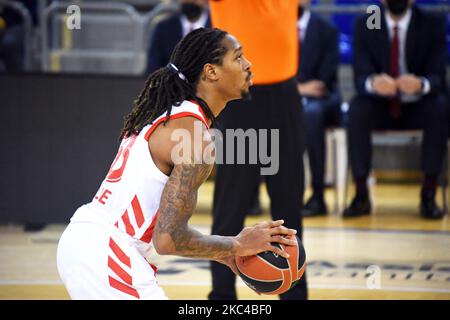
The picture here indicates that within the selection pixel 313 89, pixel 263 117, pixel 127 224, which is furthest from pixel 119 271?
pixel 313 89

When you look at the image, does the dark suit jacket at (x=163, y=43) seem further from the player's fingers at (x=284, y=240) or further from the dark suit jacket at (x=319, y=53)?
the player's fingers at (x=284, y=240)

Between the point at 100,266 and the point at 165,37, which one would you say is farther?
the point at 165,37

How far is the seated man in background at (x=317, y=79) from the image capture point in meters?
8.70

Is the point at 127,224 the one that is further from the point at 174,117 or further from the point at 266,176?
the point at 266,176

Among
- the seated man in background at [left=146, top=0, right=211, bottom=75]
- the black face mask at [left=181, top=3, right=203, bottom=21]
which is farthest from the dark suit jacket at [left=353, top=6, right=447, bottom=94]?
the black face mask at [left=181, top=3, right=203, bottom=21]

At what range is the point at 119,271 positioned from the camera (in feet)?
11.1

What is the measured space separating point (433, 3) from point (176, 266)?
210 inches

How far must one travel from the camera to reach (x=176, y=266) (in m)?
6.45

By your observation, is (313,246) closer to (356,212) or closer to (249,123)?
(356,212)

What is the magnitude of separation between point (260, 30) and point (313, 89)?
3.73m

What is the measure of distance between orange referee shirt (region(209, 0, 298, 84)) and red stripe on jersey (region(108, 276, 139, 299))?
2.07 meters

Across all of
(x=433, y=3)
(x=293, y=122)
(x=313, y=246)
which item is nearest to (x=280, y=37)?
(x=293, y=122)

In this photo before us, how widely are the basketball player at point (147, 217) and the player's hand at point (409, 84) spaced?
4817 mm

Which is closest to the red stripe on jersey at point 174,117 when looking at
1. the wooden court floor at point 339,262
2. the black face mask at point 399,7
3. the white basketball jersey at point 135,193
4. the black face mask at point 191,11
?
the white basketball jersey at point 135,193
